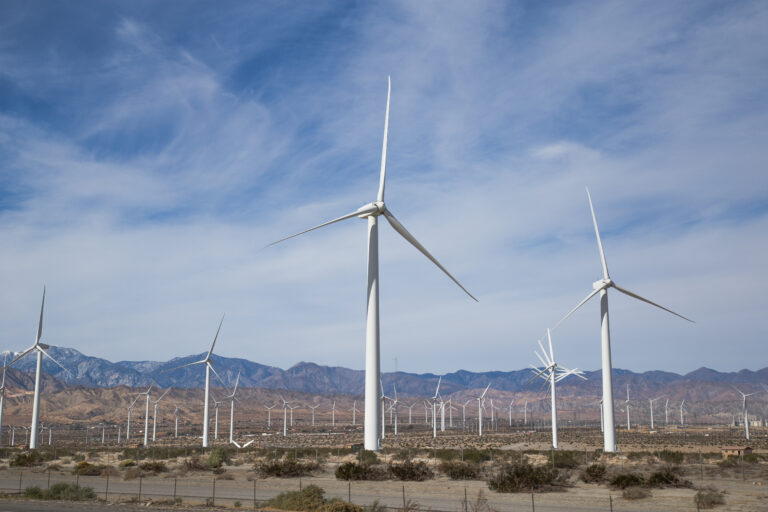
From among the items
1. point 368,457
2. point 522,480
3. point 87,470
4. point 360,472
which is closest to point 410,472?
point 368,457

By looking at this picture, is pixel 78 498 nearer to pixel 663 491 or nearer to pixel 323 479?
pixel 323 479

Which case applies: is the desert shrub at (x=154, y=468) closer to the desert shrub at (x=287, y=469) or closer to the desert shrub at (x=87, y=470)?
the desert shrub at (x=87, y=470)

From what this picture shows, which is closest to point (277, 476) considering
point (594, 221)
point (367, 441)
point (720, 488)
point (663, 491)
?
point (367, 441)

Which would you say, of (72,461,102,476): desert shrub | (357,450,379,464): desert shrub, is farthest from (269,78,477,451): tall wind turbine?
(72,461,102,476): desert shrub

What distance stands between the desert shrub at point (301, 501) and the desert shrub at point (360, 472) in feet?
35.0

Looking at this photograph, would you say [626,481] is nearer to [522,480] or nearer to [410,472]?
[522,480]

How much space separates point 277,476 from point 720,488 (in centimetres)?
2778

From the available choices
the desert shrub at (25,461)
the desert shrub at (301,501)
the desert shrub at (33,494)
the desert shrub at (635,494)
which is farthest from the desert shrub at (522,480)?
the desert shrub at (25,461)

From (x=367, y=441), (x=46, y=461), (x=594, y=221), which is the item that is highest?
(x=594, y=221)

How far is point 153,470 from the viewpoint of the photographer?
51844 millimetres

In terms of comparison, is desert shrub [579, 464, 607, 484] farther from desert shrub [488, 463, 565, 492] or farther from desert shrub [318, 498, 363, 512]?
desert shrub [318, 498, 363, 512]

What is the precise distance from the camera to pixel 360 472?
43781 mm

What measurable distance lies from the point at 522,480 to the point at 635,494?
21.2 ft

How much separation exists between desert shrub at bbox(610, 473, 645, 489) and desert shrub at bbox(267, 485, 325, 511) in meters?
16.9
